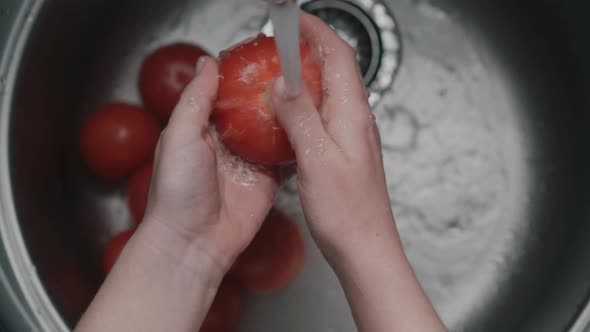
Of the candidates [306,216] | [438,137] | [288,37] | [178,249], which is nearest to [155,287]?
[178,249]

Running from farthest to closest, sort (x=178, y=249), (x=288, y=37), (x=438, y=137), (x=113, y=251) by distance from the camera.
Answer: (x=438, y=137) < (x=113, y=251) < (x=178, y=249) < (x=288, y=37)

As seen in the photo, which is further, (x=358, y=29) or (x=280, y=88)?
(x=358, y=29)

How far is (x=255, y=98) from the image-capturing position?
0.51 m

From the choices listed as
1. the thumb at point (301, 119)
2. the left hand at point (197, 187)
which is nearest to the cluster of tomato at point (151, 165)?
the left hand at point (197, 187)

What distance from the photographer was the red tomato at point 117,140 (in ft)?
2.32

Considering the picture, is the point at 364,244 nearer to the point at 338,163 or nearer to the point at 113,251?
the point at 338,163

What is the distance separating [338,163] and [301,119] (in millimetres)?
51

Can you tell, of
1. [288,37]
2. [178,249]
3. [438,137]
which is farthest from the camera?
[438,137]

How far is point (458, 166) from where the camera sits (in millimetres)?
812

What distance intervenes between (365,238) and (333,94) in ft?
0.45

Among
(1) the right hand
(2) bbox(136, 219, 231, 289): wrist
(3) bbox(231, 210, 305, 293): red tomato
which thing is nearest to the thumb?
(1) the right hand

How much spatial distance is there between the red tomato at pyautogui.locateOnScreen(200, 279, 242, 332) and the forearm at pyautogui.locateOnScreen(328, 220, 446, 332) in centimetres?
23

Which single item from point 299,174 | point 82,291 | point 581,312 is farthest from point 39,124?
point 581,312

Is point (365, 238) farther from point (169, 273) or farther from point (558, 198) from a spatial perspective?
point (558, 198)
